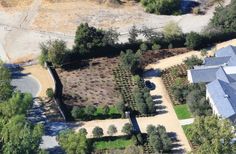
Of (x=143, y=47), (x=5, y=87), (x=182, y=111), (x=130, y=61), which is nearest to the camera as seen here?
(x=5, y=87)

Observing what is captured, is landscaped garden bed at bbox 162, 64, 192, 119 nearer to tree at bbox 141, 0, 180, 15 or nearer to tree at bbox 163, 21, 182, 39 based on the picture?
tree at bbox 163, 21, 182, 39

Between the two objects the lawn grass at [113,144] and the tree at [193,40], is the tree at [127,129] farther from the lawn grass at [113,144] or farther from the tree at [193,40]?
the tree at [193,40]

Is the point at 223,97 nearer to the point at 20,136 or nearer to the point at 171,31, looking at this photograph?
the point at 171,31

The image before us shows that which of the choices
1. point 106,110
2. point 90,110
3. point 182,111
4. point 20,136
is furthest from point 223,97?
point 20,136

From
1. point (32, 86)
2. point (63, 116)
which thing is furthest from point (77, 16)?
point (63, 116)

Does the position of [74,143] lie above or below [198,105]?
above
